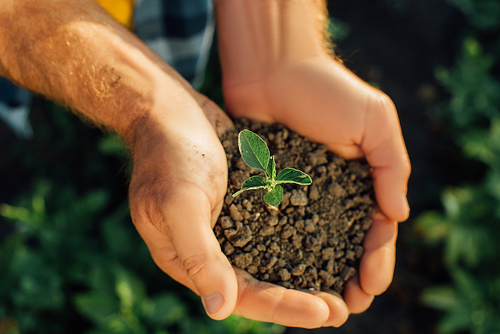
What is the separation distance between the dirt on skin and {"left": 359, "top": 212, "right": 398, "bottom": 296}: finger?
50 millimetres

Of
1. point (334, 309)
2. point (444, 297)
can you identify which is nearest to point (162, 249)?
point (334, 309)

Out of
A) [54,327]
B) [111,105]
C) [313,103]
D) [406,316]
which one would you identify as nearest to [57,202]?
[54,327]

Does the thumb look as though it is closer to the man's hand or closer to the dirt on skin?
the dirt on skin

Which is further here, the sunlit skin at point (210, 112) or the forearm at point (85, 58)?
the forearm at point (85, 58)

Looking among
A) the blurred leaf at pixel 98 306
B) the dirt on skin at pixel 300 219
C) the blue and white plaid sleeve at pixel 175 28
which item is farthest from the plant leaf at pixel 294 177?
the blurred leaf at pixel 98 306

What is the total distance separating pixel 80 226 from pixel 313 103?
219cm

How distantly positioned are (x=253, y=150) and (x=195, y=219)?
371mm

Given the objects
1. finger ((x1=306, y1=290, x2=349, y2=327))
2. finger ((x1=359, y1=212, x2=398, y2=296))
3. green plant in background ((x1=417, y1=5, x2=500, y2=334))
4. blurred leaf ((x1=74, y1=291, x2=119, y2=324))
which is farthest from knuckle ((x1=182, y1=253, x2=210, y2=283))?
green plant in background ((x1=417, y1=5, x2=500, y2=334))

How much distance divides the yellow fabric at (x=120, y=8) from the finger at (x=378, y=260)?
2027 millimetres

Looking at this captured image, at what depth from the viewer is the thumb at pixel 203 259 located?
4.34ft

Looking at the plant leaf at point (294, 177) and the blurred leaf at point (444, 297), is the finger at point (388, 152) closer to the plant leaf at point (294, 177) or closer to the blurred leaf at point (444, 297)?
the plant leaf at point (294, 177)

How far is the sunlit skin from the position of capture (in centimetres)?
141

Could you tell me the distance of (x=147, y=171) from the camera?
4.88 feet

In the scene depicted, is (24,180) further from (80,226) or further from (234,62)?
(234,62)
